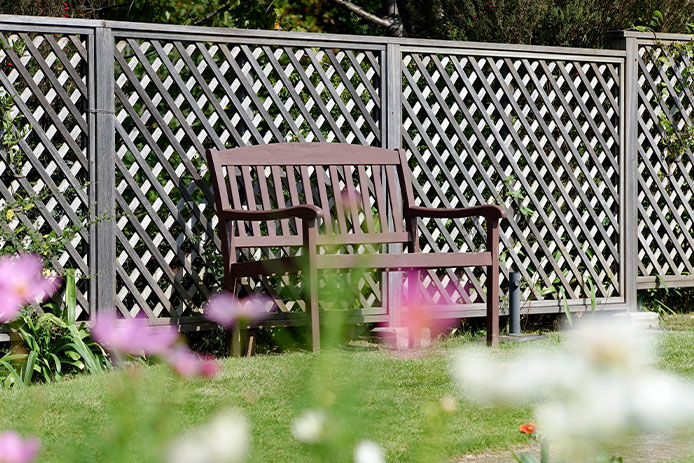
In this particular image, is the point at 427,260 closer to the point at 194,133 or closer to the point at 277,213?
the point at 277,213

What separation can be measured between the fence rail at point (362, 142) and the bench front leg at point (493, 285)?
65 centimetres

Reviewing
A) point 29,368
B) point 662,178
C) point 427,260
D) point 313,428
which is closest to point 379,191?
point 427,260

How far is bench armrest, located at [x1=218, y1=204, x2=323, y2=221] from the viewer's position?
4.00 metres

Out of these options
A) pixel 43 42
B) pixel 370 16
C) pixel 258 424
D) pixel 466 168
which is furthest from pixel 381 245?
pixel 370 16

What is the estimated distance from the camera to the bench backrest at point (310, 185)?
A: 14.6 ft

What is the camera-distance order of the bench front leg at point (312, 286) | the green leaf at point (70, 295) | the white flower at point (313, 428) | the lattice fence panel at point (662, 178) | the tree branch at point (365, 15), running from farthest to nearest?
the tree branch at point (365, 15) < the lattice fence panel at point (662, 178) < the green leaf at point (70, 295) < the bench front leg at point (312, 286) < the white flower at point (313, 428)

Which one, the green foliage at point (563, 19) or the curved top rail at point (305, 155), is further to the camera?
the green foliage at point (563, 19)

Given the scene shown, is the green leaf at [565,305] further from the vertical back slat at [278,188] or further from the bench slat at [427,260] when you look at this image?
the vertical back slat at [278,188]

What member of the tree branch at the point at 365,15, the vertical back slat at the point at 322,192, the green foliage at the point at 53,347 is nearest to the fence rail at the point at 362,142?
the green foliage at the point at 53,347

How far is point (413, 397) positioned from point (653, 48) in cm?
324

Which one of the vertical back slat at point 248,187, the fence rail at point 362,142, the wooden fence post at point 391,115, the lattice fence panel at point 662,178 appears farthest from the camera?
the lattice fence panel at point 662,178

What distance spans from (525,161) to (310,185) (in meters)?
1.28

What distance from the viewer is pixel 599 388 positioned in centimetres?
71

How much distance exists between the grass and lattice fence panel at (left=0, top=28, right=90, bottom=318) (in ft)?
2.43
